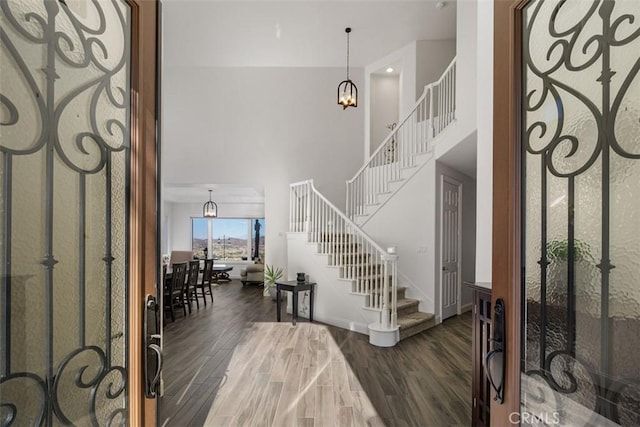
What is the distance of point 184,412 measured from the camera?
8.39 feet

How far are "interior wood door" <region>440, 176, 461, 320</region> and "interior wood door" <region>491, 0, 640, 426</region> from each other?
14.6ft

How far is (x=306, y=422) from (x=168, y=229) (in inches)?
406

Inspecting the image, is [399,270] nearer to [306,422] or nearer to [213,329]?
[213,329]

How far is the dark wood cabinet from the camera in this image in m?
2.01

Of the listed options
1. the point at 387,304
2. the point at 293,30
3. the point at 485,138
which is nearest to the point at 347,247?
the point at 387,304

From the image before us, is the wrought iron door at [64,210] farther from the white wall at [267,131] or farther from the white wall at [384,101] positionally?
the white wall at [384,101]

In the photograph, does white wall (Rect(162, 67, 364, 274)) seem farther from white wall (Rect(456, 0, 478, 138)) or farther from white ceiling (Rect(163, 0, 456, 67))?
white wall (Rect(456, 0, 478, 138))

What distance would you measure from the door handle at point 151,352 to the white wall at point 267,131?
246 inches

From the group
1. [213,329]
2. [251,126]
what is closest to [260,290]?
[213,329]

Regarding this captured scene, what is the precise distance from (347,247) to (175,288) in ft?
10.3

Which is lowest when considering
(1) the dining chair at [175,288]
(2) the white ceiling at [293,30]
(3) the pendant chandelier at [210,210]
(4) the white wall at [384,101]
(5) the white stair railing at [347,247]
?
(1) the dining chair at [175,288]

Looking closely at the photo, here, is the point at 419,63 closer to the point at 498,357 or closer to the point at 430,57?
the point at 430,57

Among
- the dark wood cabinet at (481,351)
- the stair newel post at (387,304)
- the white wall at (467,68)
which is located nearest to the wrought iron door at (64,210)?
the dark wood cabinet at (481,351)

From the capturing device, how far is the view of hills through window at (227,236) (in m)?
11.5
